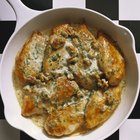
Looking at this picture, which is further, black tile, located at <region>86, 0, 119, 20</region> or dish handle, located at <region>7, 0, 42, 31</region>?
black tile, located at <region>86, 0, 119, 20</region>

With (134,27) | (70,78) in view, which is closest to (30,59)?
(70,78)

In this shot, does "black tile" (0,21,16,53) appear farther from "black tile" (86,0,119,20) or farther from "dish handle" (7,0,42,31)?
"black tile" (86,0,119,20)

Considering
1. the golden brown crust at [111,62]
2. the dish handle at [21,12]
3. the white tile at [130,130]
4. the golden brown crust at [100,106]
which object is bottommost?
the white tile at [130,130]

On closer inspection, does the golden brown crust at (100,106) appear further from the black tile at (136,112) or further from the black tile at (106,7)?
the black tile at (106,7)

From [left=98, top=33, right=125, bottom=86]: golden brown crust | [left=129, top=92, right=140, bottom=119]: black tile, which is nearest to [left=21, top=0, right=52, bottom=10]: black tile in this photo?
[left=98, top=33, right=125, bottom=86]: golden brown crust

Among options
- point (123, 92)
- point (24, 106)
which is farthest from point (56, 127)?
point (123, 92)

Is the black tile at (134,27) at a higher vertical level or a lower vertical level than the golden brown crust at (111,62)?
higher

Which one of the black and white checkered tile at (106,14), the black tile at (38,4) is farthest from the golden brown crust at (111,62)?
the black tile at (38,4)
